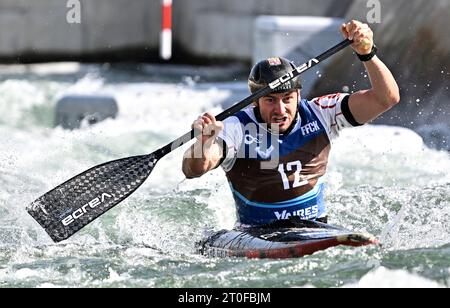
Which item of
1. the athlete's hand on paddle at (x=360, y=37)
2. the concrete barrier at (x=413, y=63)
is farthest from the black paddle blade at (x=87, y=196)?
the concrete barrier at (x=413, y=63)

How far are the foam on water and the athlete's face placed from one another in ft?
2.58

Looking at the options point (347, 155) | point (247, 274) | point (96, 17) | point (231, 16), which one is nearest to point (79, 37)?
point (96, 17)

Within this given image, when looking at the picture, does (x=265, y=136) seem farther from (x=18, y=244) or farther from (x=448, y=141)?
(x=448, y=141)

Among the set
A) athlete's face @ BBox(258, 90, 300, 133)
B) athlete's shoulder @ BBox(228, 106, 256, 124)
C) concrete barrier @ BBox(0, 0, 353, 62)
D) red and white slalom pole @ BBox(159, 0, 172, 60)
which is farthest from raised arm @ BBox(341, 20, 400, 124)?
red and white slalom pole @ BBox(159, 0, 172, 60)

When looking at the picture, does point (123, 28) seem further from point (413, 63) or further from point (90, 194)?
point (90, 194)

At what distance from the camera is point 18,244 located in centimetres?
666

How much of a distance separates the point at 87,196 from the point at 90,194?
0.02m

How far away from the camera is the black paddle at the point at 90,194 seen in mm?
6191

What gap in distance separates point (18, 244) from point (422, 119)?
4.87 meters

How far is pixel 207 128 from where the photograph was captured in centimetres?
566

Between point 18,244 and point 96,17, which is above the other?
point 96,17

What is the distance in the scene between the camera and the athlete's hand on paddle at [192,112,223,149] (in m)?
5.66

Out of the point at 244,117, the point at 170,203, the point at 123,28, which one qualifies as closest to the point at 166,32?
the point at 123,28

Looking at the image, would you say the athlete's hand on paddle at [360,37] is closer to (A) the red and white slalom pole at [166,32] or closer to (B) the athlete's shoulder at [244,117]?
Result: (B) the athlete's shoulder at [244,117]
